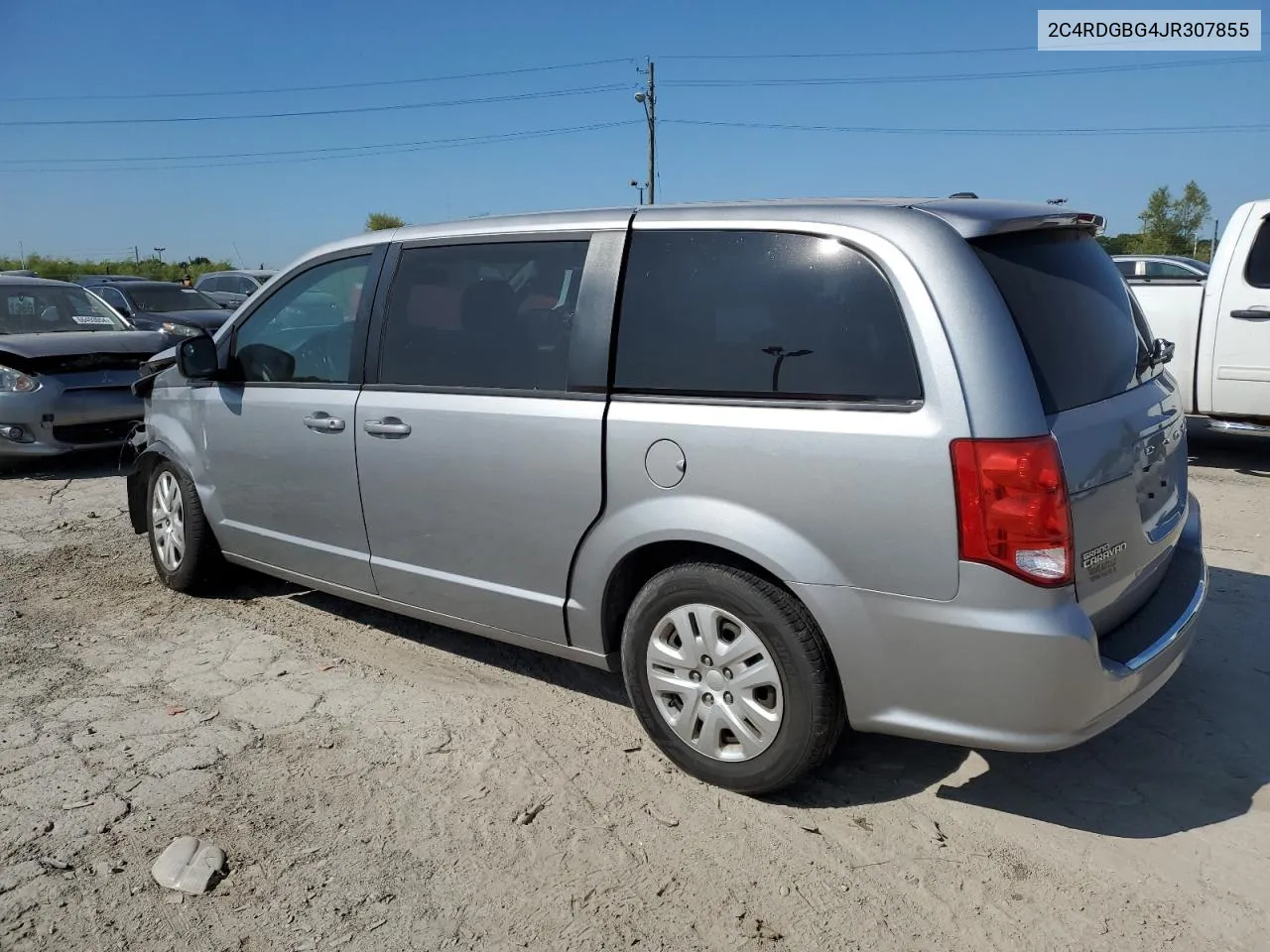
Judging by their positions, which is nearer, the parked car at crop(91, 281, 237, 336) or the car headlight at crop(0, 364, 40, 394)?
the car headlight at crop(0, 364, 40, 394)

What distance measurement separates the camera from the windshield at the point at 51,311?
9484 millimetres

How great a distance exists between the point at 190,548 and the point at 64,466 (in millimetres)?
5042

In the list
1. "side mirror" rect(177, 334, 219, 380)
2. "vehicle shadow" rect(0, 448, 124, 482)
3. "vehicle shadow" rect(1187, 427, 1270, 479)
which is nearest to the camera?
"side mirror" rect(177, 334, 219, 380)

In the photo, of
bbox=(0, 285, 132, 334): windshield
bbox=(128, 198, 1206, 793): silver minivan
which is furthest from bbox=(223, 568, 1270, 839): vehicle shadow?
bbox=(0, 285, 132, 334): windshield

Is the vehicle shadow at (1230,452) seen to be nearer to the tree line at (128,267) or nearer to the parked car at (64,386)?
the parked car at (64,386)

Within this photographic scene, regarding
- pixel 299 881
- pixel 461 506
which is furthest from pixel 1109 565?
pixel 299 881

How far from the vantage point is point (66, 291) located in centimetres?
1004

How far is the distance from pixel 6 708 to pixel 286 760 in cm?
134

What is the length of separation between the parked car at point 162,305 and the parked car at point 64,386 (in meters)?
5.06

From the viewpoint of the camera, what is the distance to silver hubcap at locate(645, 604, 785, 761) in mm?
3086

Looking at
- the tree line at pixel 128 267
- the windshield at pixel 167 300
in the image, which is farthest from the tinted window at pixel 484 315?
the tree line at pixel 128 267

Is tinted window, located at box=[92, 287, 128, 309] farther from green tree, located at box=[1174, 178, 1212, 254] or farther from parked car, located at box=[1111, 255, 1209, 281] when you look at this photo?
green tree, located at box=[1174, 178, 1212, 254]

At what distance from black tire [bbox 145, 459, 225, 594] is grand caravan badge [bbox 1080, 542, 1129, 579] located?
4.09 m

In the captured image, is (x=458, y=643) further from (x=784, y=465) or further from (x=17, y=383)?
(x=17, y=383)
